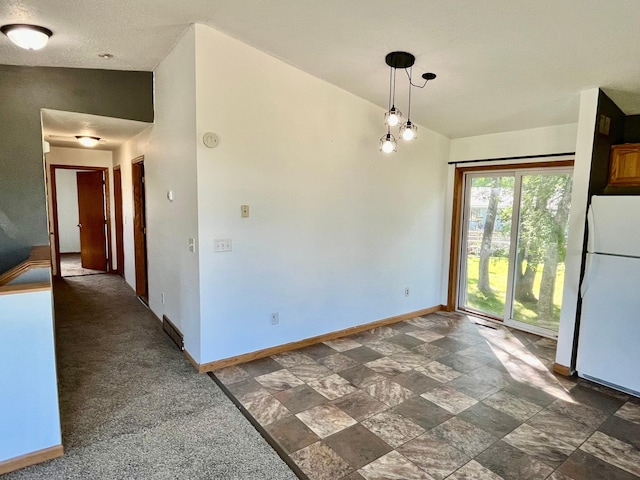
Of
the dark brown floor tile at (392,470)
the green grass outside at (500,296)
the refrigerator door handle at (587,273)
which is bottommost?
the dark brown floor tile at (392,470)

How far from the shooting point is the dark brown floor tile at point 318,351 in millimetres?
3728

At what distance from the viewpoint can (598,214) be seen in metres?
3.15

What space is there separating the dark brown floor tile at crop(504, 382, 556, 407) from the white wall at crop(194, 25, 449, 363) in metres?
1.73

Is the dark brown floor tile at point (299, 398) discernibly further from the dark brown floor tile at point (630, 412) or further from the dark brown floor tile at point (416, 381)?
the dark brown floor tile at point (630, 412)

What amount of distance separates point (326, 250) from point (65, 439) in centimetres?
260

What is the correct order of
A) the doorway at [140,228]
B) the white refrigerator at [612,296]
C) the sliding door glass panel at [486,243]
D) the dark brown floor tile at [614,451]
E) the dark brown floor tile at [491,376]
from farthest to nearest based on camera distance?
1. the doorway at [140,228]
2. the sliding door glass panel at [486,243]
3. the dark brown floor tile at [491,376]
4. the white refrigerator at [612,296]
5. the dark brown floor tile at [614,451]

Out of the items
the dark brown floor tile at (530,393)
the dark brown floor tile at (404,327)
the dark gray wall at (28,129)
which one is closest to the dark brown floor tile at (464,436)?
the dark brown floor tile at (530,393)

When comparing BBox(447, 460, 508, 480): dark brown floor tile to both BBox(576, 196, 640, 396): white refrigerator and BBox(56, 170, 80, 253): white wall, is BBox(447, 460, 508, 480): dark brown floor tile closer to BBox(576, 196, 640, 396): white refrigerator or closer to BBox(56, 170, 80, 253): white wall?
BBox(576, 196, 640, 396): white refrigerator

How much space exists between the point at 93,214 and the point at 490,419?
744 centimetres

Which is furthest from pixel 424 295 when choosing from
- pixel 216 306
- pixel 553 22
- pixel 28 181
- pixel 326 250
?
pixel 28 181

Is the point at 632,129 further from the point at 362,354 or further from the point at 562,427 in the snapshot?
the point at 362,354

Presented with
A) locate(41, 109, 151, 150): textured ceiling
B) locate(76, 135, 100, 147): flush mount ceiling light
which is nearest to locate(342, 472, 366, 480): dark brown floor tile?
locate(41, 109, 151, 150): textured ceiling

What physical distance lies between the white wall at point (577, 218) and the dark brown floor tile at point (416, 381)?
127 centimetres

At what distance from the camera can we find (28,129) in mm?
3611
